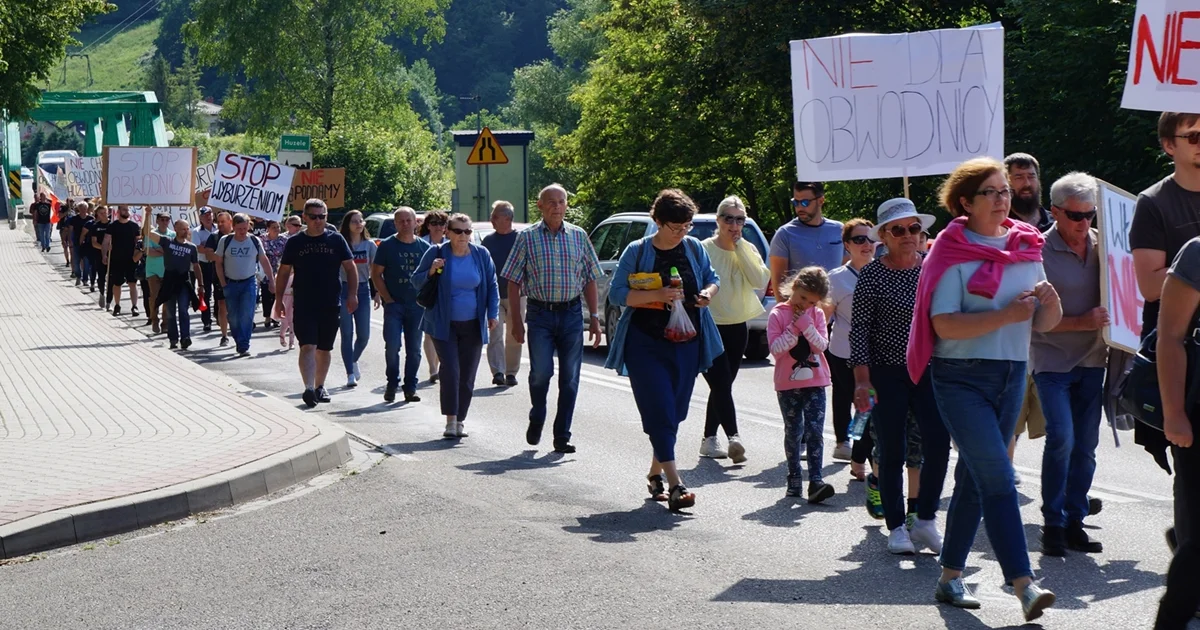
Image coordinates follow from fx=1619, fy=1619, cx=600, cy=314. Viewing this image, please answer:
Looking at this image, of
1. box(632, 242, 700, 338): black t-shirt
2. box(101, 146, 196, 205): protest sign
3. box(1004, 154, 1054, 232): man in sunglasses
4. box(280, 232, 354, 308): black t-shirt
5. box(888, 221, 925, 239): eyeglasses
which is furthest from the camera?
box(101, 146, 196, 205): protest sign

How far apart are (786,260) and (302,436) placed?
3413 mm

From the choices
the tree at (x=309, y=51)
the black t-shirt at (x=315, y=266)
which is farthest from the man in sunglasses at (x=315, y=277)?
the tree at (x=309, y=51)

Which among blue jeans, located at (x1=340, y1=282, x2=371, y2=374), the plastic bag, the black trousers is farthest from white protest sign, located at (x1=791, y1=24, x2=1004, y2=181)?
blue jeans, located at (x1=340, y1=282, x2=371, y2=374)

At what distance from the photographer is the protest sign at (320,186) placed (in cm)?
3416

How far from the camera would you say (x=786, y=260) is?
420 inches

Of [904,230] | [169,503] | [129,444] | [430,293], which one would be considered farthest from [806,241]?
[129,444]

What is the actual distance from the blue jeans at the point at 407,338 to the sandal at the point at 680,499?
6.28 m

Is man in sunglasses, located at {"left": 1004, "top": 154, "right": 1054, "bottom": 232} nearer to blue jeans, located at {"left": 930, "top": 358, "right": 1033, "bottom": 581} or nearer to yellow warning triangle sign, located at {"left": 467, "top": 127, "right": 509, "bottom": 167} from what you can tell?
blue jeans, located at {"left": 930, "top": 358, "right": 1033, "bottom": 581}

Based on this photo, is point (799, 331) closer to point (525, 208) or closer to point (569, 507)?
point (569, 507)

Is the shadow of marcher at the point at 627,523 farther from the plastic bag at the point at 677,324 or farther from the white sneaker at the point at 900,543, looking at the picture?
the white sneaker at the point at 900,543

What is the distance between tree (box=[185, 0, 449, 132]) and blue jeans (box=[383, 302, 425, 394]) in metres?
50.4

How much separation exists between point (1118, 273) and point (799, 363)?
223 centimetres

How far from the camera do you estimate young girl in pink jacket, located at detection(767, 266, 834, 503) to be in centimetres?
897

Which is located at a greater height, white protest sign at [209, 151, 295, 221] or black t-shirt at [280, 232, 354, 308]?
white protest sign at [209, 151, 295, 221]
